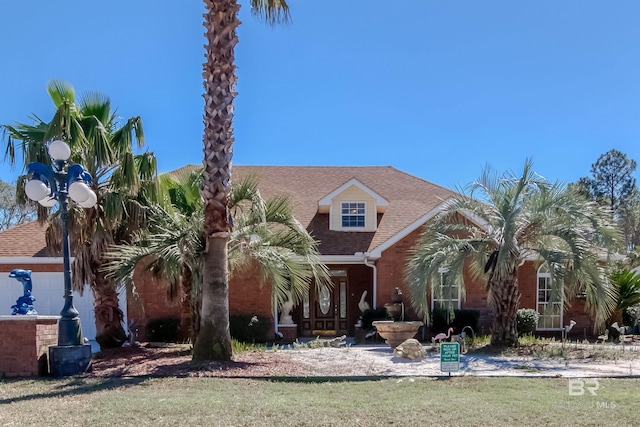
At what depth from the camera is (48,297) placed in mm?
15727

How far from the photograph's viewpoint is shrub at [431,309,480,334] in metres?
15.1

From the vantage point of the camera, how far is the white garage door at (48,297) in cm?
1571

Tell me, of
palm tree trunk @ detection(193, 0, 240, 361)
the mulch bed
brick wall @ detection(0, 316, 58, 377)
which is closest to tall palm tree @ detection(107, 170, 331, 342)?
palm tree trunk @ detection(193, 0, 240, 361)

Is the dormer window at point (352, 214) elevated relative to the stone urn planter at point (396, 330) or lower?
elevated

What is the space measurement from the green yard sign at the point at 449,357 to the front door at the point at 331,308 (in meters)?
9.38

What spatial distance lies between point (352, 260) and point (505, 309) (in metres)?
5.71

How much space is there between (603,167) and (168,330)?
40689mm

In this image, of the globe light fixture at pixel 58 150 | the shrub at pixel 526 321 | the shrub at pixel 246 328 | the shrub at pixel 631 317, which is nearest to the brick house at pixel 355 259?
the shrub at pixel 246 328

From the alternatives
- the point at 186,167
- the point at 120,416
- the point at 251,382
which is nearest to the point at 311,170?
the point at 186,167

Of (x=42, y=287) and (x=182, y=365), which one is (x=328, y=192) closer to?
(x=42, y=287)

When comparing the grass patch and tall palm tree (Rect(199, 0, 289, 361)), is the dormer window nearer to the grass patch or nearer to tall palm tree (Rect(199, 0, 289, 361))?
the grass patch

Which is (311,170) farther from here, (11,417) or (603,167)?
(603,167)

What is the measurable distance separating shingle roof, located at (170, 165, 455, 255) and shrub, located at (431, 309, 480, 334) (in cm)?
290

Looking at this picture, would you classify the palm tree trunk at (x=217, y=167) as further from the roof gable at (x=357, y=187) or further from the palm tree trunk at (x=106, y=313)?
the roof gable at (x=357, y=187)
